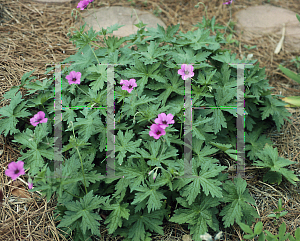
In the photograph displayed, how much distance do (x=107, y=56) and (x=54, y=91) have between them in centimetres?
53

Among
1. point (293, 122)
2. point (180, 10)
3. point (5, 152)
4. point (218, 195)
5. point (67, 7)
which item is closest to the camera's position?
point (218, 195)

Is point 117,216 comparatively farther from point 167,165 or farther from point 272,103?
point 272,103

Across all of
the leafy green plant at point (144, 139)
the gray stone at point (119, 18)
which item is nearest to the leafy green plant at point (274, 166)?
the leafy green plant at point (144, 139)

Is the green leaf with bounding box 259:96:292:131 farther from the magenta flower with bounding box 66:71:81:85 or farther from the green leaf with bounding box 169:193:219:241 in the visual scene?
the magenta flower with bounding box 66:71:81:85

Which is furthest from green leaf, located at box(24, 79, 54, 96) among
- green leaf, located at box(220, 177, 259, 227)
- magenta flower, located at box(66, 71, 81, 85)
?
green leaf, located at box(220, 177, 259, 227)

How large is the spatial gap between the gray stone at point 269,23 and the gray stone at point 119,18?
114cm

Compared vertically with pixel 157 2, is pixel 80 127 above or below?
below

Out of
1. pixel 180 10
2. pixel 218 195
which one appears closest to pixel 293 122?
pixel 218 195

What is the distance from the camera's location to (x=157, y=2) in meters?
3.78

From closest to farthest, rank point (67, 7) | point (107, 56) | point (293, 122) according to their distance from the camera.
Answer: point (107, 56)
point (293, 122)
point (67, 7)

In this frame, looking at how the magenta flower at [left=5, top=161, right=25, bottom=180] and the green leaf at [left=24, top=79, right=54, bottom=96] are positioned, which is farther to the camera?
the green leaf at [left=24, top=79, right=54, bottom=96]

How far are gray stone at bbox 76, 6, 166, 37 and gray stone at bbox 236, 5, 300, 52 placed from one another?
3.76 feet

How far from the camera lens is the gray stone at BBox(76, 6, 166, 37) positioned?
3.19 m

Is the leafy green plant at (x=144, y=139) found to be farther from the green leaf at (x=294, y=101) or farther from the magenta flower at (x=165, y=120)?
the green leaf at (x=294, y=101)
